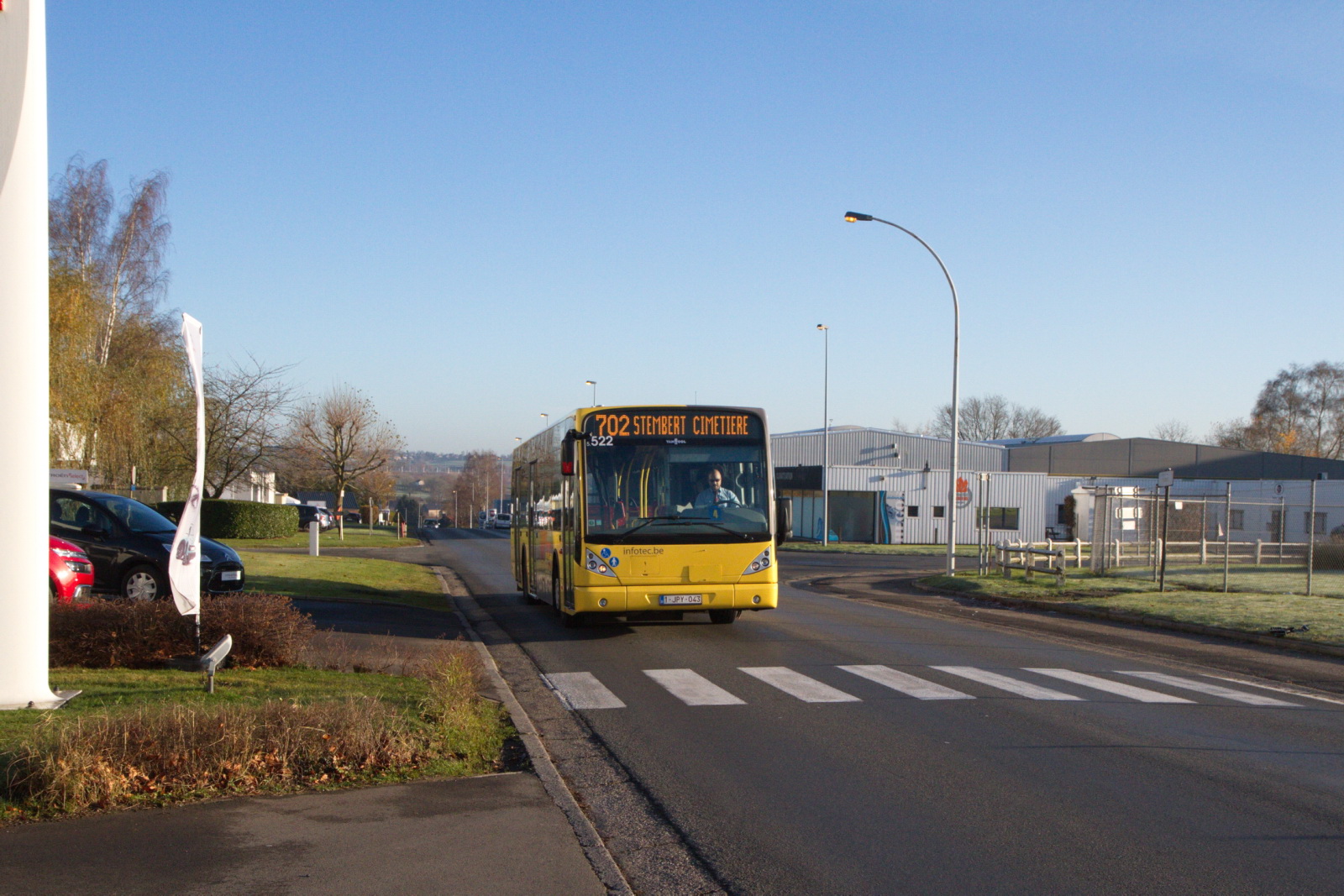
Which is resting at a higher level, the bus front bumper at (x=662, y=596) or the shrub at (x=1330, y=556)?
the bus front bumper at (x=662, y=596)

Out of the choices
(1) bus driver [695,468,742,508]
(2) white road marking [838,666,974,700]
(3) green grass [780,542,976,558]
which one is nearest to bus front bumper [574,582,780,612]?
(1) bus driver [695,468,742,508]

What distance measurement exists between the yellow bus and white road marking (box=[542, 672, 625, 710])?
8.77 ft

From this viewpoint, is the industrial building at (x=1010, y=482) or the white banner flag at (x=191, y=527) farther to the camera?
the industrial building at (x=1010, y=482)

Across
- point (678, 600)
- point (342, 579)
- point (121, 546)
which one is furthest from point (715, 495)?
point (342, 579)

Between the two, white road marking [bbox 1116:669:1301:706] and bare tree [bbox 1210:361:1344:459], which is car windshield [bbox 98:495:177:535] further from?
bare tree [bbox 1210:361:1344:459]

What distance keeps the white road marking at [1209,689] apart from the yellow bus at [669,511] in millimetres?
4601

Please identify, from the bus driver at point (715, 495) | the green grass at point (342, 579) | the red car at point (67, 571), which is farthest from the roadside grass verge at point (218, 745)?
the green grass at point (342, 579)

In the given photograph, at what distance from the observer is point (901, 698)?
10.2 metres

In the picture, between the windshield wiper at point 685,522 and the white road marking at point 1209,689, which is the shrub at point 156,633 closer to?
the windshield wiper at point 685,522

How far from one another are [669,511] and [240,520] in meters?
31.9

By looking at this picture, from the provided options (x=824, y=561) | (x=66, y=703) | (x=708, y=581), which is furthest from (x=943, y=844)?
(x=824, y=561)

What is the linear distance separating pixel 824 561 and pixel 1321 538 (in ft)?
75.5

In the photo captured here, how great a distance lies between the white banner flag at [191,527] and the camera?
812 centimetres

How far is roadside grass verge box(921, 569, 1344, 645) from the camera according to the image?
56.6ft
